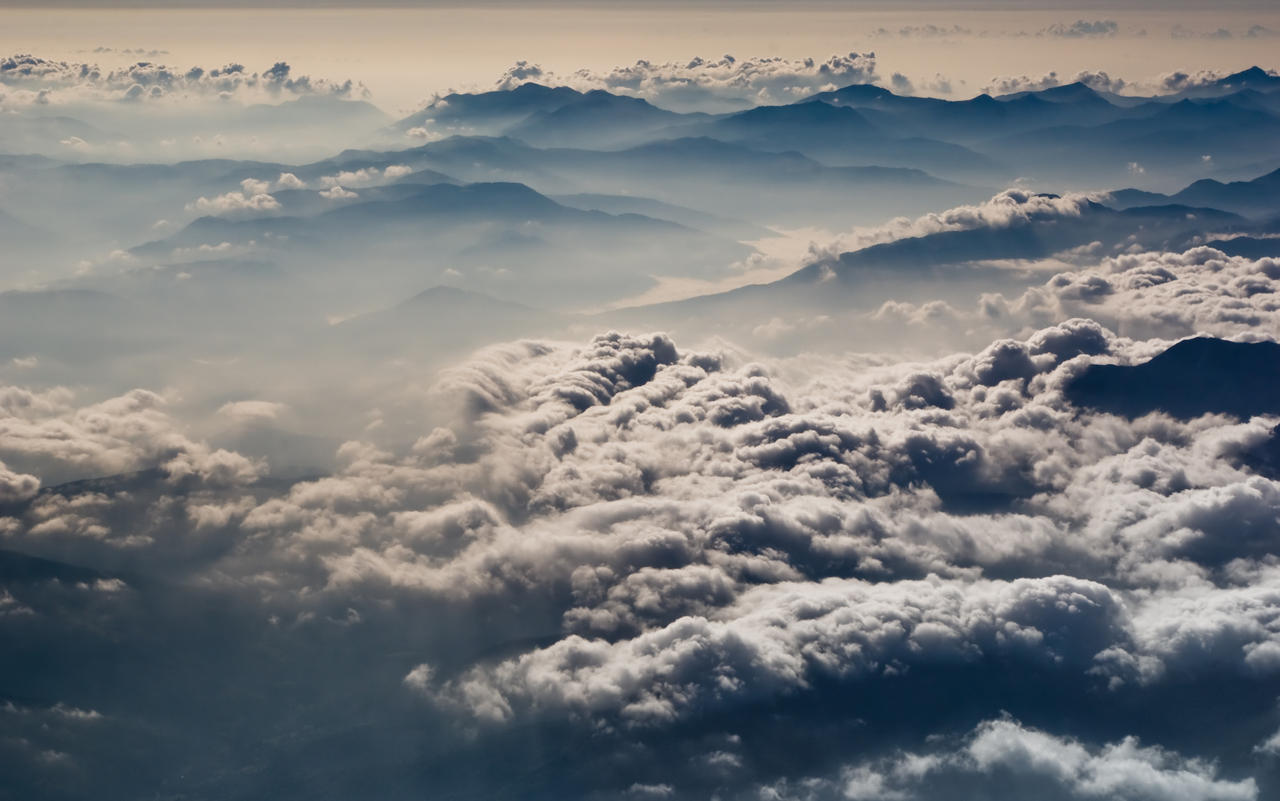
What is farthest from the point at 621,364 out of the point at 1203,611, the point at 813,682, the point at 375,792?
the point at 1203,611

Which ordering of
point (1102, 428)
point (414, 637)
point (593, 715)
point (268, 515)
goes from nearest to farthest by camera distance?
1. point (593, 715)
2. point (414, 637)
3. point (268, 515)
4. point (1102, 428)

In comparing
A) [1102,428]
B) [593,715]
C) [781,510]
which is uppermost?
[1102,428]

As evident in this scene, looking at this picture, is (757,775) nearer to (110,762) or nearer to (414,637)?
(414,637)

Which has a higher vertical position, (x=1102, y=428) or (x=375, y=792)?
(x=1102, y=428)

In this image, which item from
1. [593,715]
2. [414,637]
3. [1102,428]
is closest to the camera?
[593,715]

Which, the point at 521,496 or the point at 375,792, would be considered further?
the point at 521,496

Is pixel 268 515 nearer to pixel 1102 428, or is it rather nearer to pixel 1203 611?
pixel 1203 611
